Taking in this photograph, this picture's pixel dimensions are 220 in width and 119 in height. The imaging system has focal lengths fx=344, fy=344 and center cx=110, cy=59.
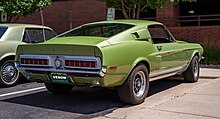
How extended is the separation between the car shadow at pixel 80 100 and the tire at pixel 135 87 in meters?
0.28

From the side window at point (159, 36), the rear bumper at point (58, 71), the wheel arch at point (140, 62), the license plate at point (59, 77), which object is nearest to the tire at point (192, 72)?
the side window at point (159, 36)

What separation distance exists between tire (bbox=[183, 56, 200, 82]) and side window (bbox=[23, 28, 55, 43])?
3.94 metres

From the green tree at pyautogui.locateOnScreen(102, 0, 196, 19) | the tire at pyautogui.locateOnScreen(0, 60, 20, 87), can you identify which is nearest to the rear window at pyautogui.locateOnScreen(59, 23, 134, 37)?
the tire at pyautogui.locateOnScreen(0, 60, 20, 87)

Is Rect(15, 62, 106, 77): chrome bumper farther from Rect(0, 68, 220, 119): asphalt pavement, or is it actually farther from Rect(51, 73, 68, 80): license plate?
Rect(0, 68, 220, 119): asphalt pavement

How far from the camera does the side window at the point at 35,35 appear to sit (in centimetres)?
905

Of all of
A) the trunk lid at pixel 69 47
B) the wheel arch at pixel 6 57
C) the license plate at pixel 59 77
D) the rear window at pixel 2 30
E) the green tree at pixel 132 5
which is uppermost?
the green tree at pixel 132 5

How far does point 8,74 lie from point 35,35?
144cm

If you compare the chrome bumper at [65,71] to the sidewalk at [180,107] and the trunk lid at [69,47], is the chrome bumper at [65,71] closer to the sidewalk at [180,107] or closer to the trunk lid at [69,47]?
the trunk lid at [69,47]

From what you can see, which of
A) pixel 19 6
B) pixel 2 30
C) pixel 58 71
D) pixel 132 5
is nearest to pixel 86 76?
pixel 58 71

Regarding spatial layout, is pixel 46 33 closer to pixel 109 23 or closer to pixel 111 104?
pixel 109 23

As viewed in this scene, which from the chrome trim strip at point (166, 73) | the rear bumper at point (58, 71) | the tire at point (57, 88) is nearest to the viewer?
the rear bumper at point (58, 71)

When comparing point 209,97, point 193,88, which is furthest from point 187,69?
point 209,97

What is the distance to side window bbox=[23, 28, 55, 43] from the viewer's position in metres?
9.05

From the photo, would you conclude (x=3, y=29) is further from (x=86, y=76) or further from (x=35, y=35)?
(x=86, y=76)
